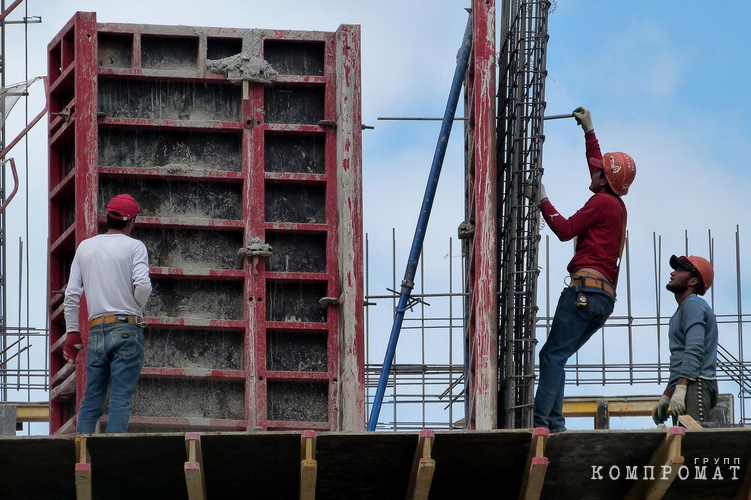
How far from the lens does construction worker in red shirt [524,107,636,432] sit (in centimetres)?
1135

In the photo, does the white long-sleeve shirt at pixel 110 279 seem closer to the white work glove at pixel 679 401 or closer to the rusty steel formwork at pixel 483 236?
the rusty steel formwork at pixel 483 236

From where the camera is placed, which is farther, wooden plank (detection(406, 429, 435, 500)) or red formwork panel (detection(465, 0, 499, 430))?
red formwork panel (detection(465, 0, 499, 430))

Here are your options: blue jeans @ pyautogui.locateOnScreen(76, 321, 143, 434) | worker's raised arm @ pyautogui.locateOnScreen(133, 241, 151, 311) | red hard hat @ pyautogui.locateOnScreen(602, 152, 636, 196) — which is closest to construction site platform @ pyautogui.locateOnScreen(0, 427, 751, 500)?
blue jeans @ pyautogui.locateOnScreen(76, 321, 143, 434)

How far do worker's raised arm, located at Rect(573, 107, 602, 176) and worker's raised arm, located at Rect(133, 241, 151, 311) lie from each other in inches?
137

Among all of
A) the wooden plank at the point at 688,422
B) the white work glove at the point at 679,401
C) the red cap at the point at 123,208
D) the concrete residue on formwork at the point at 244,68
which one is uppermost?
the concrete residue on formwork at the point at 244,68

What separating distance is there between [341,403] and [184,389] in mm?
1293

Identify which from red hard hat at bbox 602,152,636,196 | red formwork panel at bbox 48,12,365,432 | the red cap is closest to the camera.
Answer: the red cap

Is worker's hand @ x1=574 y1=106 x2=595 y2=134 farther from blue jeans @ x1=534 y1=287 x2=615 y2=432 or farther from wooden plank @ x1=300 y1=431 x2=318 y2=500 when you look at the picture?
wooden plank @ x1=300 y1=431 x2=318 y2=500

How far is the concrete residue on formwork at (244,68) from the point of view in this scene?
41.2 ft

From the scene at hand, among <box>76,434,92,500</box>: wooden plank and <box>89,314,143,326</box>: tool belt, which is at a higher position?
<box>89,314,143,326</box>: tool belt

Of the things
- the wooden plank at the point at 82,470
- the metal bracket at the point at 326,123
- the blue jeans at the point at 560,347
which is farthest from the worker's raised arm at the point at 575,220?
the wooden plank at the point at 82,470

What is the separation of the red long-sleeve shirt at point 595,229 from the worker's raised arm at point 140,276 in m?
3.02

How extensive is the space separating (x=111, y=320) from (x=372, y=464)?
2.23 metres

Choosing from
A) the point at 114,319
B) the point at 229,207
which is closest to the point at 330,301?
the point at 229,207
